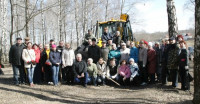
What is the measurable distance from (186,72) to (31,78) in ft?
20.0

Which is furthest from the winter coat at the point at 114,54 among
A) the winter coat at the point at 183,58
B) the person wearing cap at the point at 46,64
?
the winter coat at the point at 183,58

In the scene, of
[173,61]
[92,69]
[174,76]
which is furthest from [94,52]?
[174,76]

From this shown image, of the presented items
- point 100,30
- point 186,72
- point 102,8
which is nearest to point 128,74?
point 186,72

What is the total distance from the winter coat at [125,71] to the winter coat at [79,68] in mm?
1593

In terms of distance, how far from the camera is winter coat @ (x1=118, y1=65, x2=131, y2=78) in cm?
855

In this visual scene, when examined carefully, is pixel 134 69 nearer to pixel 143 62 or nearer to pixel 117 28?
pixel 143 62

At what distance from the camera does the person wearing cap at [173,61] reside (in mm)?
7146

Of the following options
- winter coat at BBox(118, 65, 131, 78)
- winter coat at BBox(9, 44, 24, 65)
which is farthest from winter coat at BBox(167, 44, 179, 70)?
winter coat at BBox(9, 44, 24, 65)

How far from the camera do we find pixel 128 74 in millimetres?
8539

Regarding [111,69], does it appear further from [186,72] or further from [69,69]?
[186,72]

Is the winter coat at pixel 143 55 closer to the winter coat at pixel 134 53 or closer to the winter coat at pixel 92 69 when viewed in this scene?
the winter coat at pixel 134 53

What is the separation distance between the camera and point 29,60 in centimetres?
810

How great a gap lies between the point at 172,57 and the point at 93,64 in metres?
3.35

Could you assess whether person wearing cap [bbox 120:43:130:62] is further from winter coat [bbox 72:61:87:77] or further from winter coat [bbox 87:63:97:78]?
winter coat [bbox 72:61:87:77]
